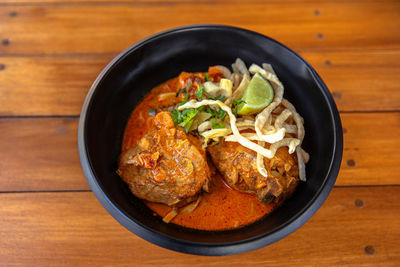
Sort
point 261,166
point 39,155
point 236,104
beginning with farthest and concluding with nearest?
point 39,155, point 236,104, point 261,166

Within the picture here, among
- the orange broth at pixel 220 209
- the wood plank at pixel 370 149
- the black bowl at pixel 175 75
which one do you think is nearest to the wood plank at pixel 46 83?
the black bowl at pixel 175 75

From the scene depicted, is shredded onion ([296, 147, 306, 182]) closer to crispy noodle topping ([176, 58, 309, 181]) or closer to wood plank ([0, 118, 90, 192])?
crispy noodle topping ([176, 58, 309, 181])

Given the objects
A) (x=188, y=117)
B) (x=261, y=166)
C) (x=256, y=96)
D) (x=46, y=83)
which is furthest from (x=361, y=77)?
(x=46, y=83)

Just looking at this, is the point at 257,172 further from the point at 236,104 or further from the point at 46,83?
the point at 46,83

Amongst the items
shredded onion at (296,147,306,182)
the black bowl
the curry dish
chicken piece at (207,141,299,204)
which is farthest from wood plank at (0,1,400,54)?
chicken piece at (207,141,299,204)

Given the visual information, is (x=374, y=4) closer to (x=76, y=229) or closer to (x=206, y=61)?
(x=206, y=61)

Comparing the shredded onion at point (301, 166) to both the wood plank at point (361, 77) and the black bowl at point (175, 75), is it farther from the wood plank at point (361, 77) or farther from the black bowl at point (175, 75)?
the wood plank at point (361, 77)

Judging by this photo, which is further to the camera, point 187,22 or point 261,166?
point 187,22
